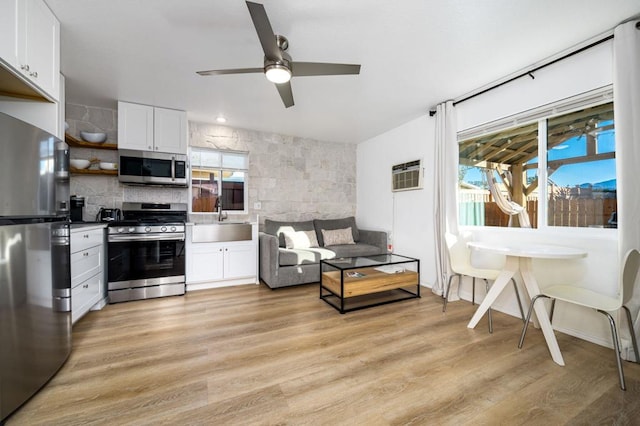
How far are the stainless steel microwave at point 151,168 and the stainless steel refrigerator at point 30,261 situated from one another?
161 cm

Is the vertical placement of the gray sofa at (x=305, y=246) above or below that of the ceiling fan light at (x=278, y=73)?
below

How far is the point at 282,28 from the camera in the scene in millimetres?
1952

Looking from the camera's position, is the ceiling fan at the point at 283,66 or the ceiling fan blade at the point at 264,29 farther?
the ceiling fan at the point at 283,66

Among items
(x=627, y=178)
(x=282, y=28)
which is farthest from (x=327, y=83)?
(x=627, y=178)

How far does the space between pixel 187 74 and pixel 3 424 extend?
2824mm

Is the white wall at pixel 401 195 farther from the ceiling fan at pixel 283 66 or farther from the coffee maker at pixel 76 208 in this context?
the coffee maker at pixel 76 208

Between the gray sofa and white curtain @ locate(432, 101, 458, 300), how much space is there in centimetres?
107

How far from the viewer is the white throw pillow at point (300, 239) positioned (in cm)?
398

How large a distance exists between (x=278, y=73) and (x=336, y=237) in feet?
9.57

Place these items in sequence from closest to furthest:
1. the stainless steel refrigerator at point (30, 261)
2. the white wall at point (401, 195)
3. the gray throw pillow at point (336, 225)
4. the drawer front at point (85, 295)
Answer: the stainless steel refrigerator at point (30, 261)
the drawer front at point (85, 295)
the white wall at point (401, 195)
the gray throw pillow at point (336, 225)

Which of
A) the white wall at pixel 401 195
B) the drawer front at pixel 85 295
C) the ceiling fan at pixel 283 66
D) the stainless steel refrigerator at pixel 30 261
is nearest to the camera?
the stainless steel refrigerator at pixel 30 261

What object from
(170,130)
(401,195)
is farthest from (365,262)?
(170,130)

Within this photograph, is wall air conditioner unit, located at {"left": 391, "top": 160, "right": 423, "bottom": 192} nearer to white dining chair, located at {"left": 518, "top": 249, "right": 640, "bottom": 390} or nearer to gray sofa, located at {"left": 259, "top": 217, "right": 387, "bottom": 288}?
gray sofa, located at {"left": 259, "top": 217, "right": 387, "bottom": 288}

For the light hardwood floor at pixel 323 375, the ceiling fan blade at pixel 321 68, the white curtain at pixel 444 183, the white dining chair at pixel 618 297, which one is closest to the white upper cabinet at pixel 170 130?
the light hardwood floor at pixel 323 375
